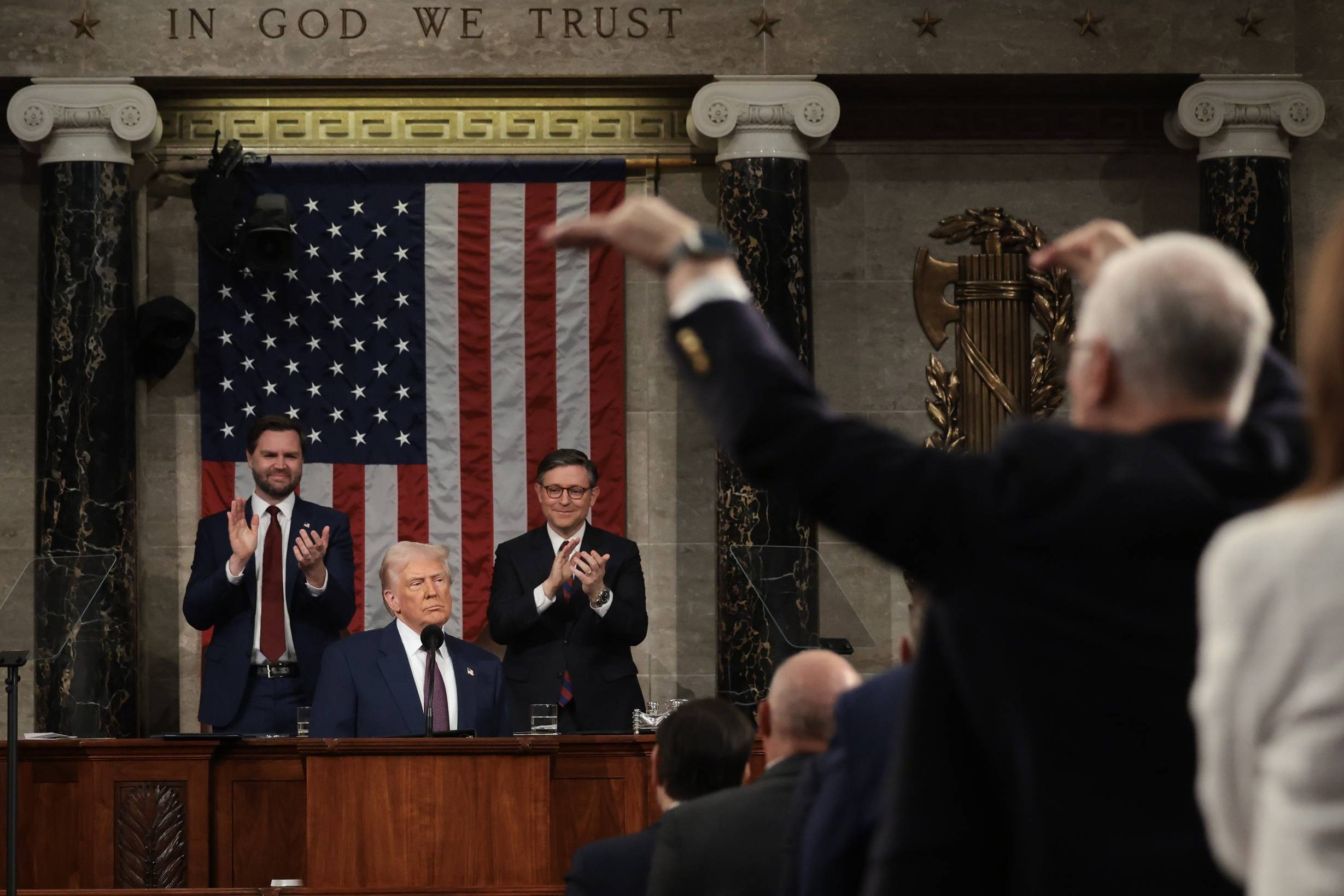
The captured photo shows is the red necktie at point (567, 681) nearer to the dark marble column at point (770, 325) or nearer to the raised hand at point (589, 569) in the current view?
the raised hand at point (589, 569)

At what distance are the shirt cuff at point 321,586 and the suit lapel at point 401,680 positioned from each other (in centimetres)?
103

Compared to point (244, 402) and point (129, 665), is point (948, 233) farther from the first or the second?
point (129, 665)

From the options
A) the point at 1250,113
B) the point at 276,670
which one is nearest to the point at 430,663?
the point at 276,670

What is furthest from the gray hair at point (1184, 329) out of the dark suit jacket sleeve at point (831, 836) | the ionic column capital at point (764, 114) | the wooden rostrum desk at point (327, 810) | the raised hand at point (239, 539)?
the ionic column capital at point (764, 114)

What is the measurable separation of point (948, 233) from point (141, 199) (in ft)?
14.6

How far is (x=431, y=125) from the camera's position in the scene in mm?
10336

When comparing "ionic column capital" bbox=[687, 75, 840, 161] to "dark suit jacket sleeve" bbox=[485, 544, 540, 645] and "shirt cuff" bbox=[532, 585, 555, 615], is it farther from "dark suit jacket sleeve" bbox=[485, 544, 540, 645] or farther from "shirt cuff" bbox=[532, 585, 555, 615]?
"shirt cuff" bbox=[532, 585, 555, 615]

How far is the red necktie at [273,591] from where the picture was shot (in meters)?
8.01

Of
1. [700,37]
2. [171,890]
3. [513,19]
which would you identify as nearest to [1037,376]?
[700,37]

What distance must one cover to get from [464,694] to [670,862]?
3247 millimetres

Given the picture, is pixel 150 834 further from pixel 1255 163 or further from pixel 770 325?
pixel 1255 163

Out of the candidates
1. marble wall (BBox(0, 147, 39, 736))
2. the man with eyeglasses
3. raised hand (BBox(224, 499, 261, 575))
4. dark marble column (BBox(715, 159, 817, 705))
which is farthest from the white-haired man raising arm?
marble wall (BBox(0, 147, 39, 736))

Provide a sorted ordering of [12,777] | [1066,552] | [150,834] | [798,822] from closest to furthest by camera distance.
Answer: [1066,552]
[798,822]
[12,777]
[150,834]

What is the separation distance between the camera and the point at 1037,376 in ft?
33.7
